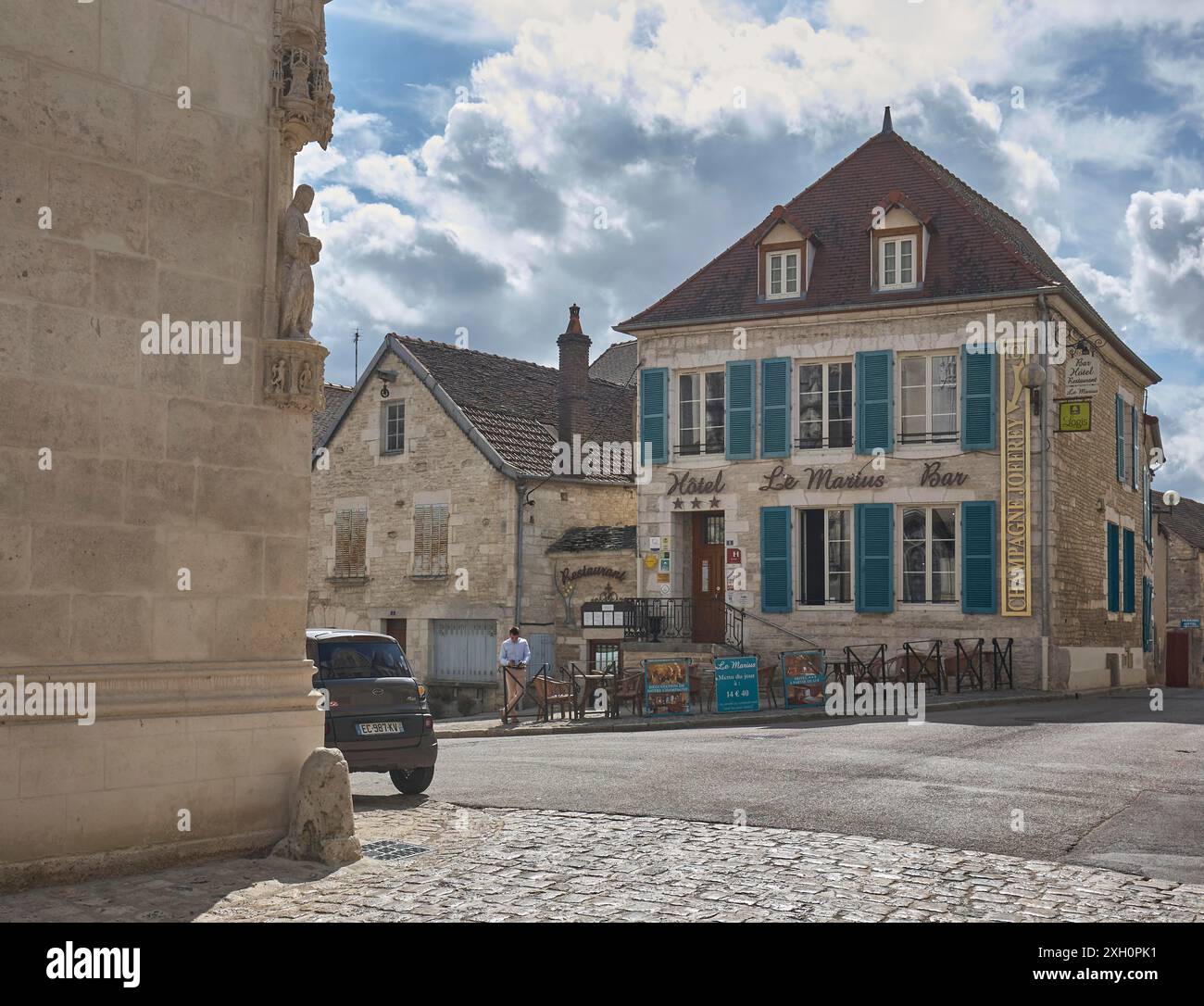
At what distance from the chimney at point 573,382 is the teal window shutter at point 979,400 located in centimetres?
934

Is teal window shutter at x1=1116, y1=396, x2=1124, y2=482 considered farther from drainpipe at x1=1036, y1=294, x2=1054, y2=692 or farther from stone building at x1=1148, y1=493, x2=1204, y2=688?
stone building at x1=1148, y1=493, x2=1204, y2=688

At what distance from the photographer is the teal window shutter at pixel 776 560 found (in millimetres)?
26312

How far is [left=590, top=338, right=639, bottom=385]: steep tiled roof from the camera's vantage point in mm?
42875

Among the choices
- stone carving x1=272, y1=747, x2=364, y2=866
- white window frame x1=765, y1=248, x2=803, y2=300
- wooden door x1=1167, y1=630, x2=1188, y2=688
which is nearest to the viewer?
stone carving x1=272, y1=747, x2=364, y2=866

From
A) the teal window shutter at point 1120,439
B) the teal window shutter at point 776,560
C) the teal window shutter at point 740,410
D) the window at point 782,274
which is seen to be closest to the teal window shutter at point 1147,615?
the teal window shutter at point 1120,439

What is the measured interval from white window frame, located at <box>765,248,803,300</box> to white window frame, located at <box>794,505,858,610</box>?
4229mm

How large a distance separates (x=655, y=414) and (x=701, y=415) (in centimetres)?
96

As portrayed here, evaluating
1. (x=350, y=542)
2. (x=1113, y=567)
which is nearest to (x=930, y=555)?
(x=1113, y=567)

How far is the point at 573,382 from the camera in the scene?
→ 31812 millimetres

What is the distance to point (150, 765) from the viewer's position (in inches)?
297

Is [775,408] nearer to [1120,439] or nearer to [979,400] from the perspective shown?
[979,400]

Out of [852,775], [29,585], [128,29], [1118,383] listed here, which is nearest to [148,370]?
[29,585]

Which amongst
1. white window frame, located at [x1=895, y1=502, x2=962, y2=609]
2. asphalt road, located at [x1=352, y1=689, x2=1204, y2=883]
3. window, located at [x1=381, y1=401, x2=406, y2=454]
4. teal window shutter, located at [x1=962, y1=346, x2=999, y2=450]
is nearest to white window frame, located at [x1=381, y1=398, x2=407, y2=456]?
window, located at [x1=381, y1=401, x2=406, y2=454]

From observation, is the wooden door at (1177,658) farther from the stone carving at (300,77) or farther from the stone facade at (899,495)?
the stone carving at (300,77)
